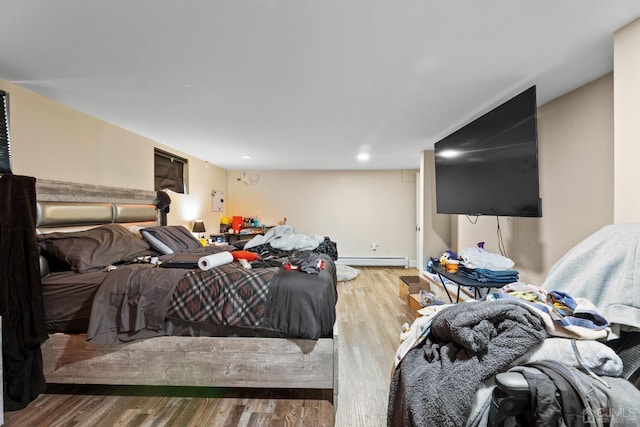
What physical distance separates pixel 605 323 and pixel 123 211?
12.1 feet

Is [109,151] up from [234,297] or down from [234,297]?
up

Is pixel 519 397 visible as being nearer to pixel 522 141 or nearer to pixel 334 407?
pixel 334 407

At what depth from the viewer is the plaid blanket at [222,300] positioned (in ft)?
5.66

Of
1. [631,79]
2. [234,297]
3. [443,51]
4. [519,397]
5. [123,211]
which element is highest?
[443,51]

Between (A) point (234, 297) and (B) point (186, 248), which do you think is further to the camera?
(B) point (186, 248)

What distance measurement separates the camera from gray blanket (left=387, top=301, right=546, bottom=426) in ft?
2.41

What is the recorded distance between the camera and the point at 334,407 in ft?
5.49

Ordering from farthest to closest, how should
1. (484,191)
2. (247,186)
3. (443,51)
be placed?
(247,186), (484,191), (443,51)

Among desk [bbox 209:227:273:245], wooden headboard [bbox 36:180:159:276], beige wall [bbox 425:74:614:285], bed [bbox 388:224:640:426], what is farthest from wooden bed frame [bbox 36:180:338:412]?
desk [bbox 209:227:273:245]

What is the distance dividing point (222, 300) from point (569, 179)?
2743 millimetres

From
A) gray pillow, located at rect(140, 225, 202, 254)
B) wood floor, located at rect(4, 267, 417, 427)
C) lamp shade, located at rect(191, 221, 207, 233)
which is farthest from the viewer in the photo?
lamp shade, located at rect(191, 221, 207, 233)

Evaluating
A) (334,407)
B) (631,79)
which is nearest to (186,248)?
(334,407)

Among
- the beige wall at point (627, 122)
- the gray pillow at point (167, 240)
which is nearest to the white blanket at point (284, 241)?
the gray pillow at point (167, 240)

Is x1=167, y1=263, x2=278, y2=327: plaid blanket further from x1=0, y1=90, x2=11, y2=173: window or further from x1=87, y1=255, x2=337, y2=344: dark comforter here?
x1=0, y1=90, x2=11, y2=173: window
